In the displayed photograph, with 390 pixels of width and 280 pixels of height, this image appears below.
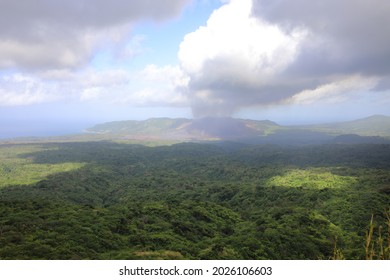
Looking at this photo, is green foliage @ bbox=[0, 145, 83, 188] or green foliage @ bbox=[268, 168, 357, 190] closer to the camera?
green foliage @ bbox=[268, 168, 357, 190]

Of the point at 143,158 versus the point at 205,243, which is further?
the point at 143,158

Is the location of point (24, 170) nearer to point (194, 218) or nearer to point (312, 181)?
point (194, 218)

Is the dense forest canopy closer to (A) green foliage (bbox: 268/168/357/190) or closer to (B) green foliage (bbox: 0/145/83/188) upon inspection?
(A) green foliage (bbox: 268/168/357/190)

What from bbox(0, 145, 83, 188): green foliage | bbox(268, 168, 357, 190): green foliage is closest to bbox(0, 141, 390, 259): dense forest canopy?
bbox(268, 168, 357, 190): green foliage

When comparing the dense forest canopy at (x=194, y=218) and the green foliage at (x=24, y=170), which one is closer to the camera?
the dense forest canopy at (x=194, y=218)

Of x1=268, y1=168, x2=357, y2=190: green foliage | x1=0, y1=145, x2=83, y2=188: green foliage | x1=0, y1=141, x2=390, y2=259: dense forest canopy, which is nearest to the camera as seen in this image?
x1=0, y1=141, x2=390, y2=259: dense forest canopy

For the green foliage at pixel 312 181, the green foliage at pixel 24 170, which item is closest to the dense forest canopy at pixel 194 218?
the green foliage at pixel 312 181

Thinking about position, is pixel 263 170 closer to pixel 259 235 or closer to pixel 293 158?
pixel 293 158

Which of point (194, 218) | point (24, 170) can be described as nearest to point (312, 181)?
point (194, 218)

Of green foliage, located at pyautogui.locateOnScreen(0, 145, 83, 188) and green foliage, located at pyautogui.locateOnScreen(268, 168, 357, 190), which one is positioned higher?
green foliage, located at pyautogui.locateOnScreen(0, 145, 83, 188)

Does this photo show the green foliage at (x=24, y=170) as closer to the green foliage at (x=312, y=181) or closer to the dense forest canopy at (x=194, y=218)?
the dense forest canopy at (x=194, y=218)
